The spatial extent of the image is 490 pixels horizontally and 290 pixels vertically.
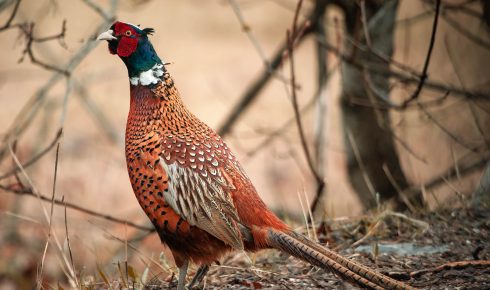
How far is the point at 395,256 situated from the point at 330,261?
0.85 meters

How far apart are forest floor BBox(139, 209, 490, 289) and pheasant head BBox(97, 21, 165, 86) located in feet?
3.57

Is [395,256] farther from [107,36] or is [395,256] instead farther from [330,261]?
[107,36]

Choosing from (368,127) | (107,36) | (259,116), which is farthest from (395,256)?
(259,116)

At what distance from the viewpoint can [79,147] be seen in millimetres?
10453

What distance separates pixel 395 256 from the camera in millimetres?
4121

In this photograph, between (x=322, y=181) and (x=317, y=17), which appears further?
(x=317, y=17)

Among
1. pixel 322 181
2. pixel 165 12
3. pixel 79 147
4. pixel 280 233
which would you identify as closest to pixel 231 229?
pixel 280 233

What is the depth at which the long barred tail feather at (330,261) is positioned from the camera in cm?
327

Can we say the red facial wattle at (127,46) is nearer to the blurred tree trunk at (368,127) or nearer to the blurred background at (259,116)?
the blurred background at (259,116)

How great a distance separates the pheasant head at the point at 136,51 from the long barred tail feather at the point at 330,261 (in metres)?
1.06

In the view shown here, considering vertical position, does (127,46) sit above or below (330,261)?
above

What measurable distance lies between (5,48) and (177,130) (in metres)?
11.0

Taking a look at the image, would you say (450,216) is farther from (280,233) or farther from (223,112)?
(223,112)

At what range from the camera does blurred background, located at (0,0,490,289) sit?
5047 mm
